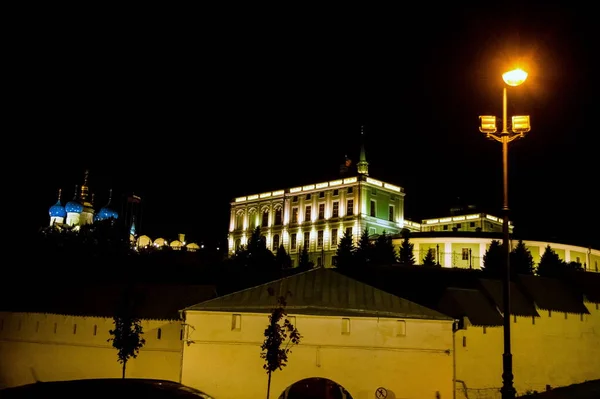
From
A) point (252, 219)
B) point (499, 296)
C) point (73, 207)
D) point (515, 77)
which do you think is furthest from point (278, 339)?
point (252, 219)

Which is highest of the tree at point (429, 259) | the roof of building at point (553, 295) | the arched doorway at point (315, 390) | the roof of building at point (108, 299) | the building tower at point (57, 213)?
the building tower at point (57, 213)

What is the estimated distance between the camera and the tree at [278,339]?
2269cm

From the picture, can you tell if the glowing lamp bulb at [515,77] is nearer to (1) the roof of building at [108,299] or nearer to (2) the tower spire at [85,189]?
(1) the roof of building at [108,299]

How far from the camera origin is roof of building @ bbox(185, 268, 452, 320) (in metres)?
24.5

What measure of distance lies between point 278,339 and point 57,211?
6431 cm

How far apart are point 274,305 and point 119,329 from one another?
6496 millimetres

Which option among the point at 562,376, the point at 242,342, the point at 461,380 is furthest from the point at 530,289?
the point at 242,342

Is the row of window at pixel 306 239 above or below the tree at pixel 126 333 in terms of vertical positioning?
above

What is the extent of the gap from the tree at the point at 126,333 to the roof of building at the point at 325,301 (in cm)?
284

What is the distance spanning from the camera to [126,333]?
25281mm

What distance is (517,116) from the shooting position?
14.4 m

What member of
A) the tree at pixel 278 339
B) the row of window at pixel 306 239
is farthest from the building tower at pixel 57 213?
the tree at pixel 278 339

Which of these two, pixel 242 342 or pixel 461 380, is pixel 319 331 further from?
pixel 461 380

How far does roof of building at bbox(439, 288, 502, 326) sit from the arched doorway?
6214 millimetres
